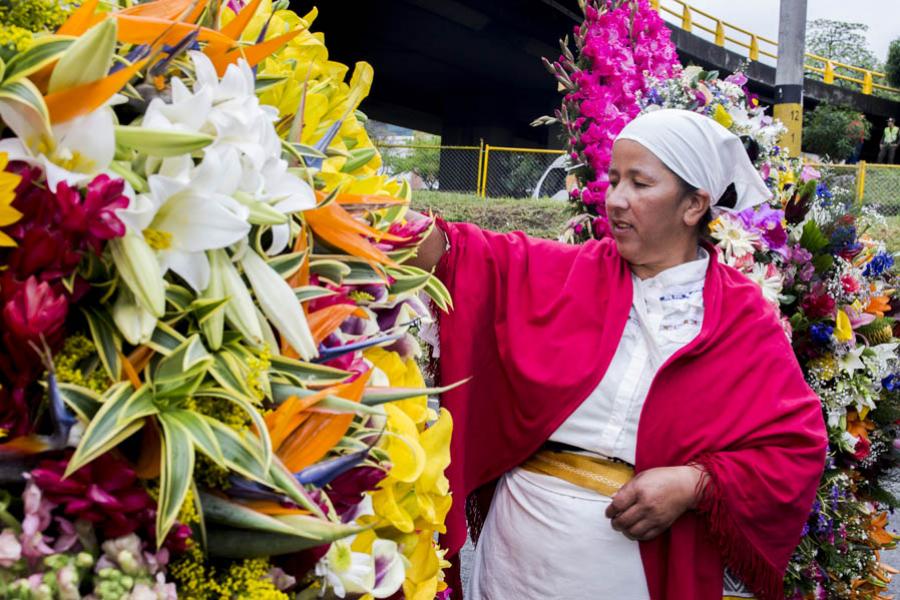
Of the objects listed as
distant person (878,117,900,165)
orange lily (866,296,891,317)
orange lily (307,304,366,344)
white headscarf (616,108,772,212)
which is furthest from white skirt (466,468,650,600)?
distant person (878,117,900,165)

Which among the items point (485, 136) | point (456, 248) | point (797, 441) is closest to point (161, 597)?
point (456, 248)

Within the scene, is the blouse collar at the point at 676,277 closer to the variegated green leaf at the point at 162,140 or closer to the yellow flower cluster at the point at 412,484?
the yellow flower cluster at the point at 412,484

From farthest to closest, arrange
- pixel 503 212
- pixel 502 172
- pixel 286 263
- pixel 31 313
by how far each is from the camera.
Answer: pixel 502 172, pixel 503 212, pixel 286 263, pixel 31 313

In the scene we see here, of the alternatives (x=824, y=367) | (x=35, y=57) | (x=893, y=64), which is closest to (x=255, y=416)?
(x=35, y=57)

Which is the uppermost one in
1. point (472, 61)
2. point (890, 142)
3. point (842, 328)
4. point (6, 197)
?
point (472, 61)

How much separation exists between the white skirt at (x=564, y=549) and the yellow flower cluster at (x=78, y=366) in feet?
5.51

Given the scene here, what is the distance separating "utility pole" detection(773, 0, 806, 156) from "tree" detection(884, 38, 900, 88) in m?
25.5

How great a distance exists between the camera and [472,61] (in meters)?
20.2

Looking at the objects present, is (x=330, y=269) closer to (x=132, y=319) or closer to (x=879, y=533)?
(x=132, y=319)

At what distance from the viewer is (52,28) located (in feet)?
3.35

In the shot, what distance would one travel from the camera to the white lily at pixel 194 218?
3.11ft

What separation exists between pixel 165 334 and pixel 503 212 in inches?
576

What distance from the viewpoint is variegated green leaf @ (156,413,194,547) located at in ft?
2.80

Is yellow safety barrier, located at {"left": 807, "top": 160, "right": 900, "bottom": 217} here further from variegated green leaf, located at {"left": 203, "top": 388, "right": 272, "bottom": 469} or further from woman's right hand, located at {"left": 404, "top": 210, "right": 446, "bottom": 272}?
variegated green leaf, located at {"left": 203, "top": 388, "right": 272, "bottom": 469}
